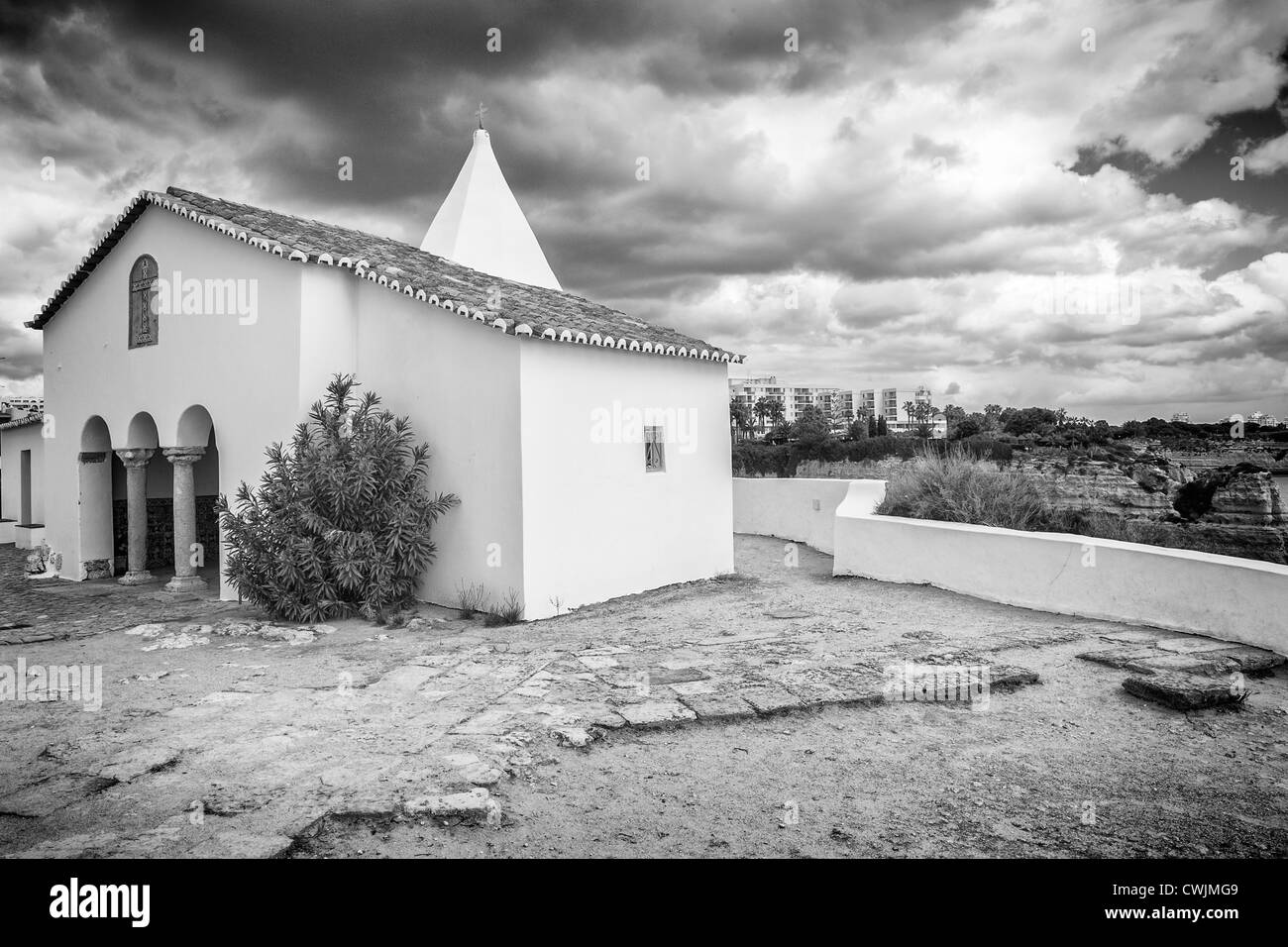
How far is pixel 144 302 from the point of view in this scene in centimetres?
1279

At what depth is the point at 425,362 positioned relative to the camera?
10.1 m

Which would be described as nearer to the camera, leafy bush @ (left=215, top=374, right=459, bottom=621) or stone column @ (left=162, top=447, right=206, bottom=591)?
leafy bush @ (left=215, top=374, right=459, bottom=621)

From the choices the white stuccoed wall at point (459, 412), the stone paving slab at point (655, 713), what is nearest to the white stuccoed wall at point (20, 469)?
the white stuccoed wall at point (459, 412)

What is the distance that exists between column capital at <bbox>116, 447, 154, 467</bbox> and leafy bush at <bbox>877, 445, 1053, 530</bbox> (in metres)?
12.7

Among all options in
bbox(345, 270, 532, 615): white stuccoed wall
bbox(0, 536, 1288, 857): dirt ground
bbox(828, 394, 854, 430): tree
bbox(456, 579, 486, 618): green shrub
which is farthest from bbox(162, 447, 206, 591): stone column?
bbox(828, 394, 854, 430): tree

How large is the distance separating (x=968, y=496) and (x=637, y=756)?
8.77 m

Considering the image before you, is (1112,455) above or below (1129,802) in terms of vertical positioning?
above

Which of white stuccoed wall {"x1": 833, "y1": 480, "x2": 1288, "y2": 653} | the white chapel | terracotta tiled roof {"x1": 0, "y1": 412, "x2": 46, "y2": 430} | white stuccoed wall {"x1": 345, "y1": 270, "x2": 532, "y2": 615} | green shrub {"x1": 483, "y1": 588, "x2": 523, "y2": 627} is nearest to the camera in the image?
white stuccoed wall {"x1": 833, "y1": 480, "x2": 1288, "y2": 653}

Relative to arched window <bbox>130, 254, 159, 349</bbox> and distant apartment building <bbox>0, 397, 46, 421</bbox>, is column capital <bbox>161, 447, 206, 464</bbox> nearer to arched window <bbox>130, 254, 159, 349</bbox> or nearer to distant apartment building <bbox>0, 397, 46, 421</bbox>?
arched window <bbox>130, 254, 159, 349</bbox>

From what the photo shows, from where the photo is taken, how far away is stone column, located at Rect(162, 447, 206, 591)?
12.0 meters

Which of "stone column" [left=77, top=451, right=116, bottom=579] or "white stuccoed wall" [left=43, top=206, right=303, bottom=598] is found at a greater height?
"white stuccoed wall" [left=43, top=206, right=303, bottom=598]

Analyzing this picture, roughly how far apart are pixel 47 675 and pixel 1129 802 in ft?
27.9
